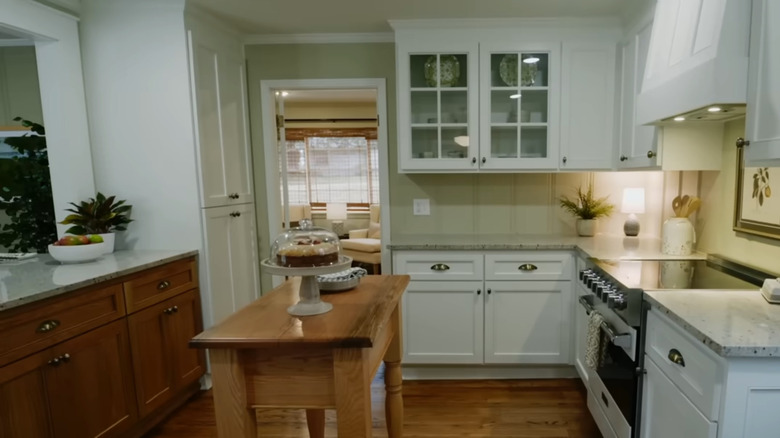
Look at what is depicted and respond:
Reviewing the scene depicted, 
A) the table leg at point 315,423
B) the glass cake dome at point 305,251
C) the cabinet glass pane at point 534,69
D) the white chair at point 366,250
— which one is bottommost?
the table leg at point 315,423

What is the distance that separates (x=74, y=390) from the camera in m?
1.70

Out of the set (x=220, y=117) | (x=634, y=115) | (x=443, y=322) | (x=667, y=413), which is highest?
(x=220, y=117)

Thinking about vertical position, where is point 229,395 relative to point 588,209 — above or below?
below

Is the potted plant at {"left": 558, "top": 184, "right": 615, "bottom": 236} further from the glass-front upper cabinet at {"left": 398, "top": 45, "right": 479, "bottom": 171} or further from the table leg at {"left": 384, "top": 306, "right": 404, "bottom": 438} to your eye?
the table leg at {"left": 384, "top": 306, "right": 404, "bottom": 438}

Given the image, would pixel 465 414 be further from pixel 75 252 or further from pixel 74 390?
pixel 75 252

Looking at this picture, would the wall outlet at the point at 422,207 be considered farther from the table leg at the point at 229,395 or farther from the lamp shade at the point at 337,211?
the lamp shade at the point at 337,211

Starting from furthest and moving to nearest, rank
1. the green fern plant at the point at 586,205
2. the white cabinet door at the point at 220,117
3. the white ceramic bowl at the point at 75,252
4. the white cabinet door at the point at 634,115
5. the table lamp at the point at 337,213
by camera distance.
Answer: the table lamp at the point at 337,213
the green fern plant at the point at 586,205
the white cabinet door at the point at 220,117
the white cabinet door at the point at 634,115
the white ceramic bowl at the point at 75,252

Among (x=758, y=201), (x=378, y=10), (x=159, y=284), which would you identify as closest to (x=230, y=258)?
(x=159, y=284)

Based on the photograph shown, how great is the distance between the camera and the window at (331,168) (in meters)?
6.53

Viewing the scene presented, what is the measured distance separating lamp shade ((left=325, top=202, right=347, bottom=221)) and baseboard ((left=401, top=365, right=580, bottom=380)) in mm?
4033

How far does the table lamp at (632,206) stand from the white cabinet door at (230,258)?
2668mm

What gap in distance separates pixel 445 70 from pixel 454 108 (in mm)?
256

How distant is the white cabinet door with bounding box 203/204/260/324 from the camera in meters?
2.51

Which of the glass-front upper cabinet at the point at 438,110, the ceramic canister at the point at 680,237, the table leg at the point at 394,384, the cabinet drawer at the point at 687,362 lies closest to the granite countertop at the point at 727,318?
the cabinet drawer at the point at 687,362
